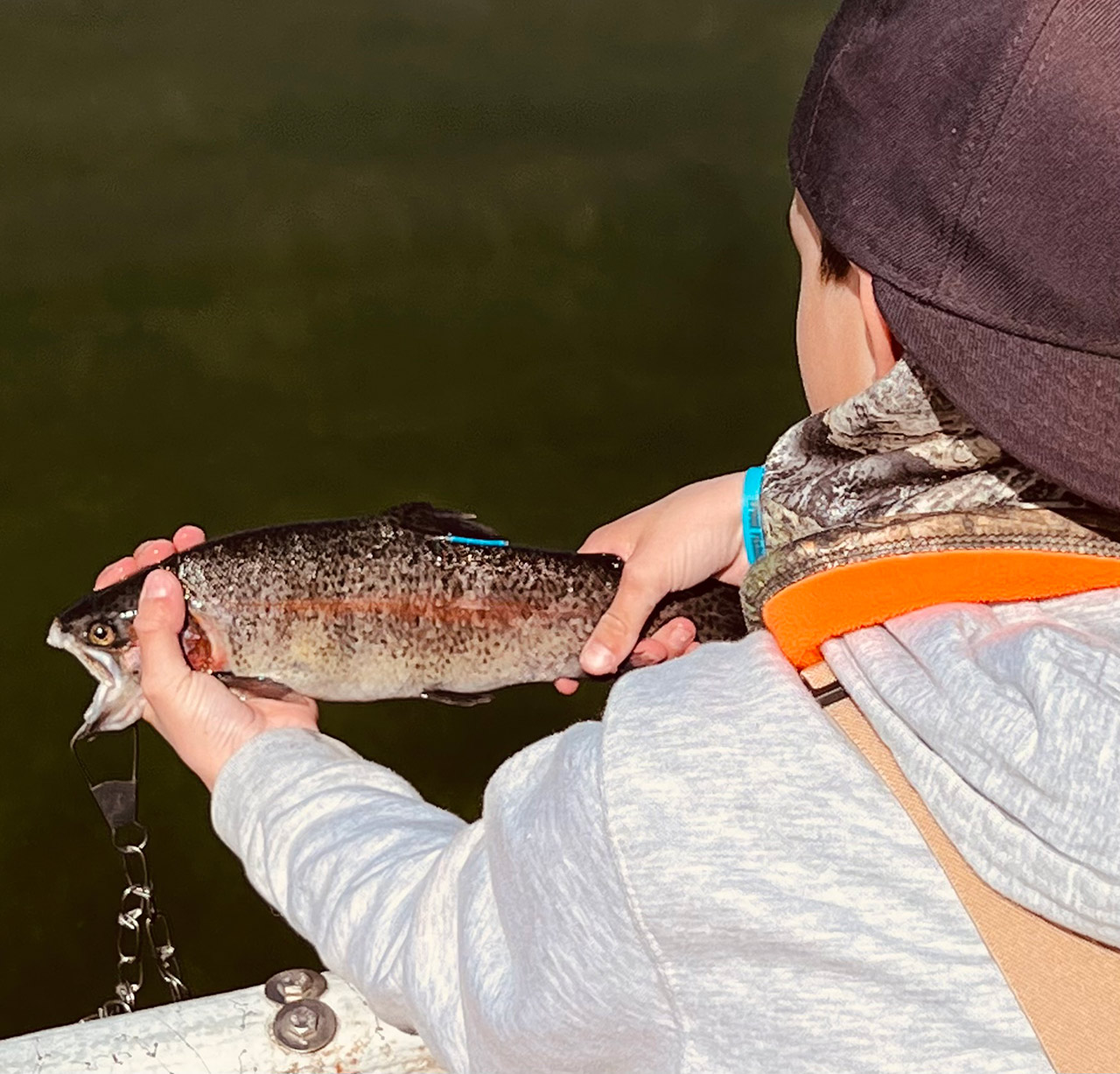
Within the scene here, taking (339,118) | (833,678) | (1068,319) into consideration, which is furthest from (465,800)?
(339,118)

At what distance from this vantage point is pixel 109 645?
2746 millimetres

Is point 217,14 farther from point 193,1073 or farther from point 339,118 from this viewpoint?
point 193,1073

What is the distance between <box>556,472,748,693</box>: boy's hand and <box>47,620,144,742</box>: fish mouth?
92 centimetres

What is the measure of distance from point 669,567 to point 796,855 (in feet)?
5.39

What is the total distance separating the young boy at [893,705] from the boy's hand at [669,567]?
4.16ft

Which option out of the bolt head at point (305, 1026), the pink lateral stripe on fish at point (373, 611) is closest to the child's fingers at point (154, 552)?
the pink lateral stripe on fish at point (373, 611)

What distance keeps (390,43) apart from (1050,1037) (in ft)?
23.0

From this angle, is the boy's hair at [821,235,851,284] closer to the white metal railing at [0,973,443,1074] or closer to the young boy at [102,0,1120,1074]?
the young boy at [102,0,1120,1074]

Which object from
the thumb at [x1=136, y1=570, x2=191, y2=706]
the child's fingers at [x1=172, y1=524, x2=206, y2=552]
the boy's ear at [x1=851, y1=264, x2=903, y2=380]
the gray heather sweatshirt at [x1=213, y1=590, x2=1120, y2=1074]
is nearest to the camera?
the gray heather sweatshirt at [x1=213, y1=590, x2=1120, y2=1074]

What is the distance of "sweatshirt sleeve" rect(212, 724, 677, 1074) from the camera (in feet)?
3.93

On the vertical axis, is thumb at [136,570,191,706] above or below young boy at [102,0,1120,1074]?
above

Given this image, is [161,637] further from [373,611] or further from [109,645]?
[373,611]

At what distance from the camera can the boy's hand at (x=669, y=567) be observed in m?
2.75

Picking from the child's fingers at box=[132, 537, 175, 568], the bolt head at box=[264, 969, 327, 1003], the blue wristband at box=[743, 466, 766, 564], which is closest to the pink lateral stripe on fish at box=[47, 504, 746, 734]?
the child's fingers at box=[132, 537, 175, 568]
